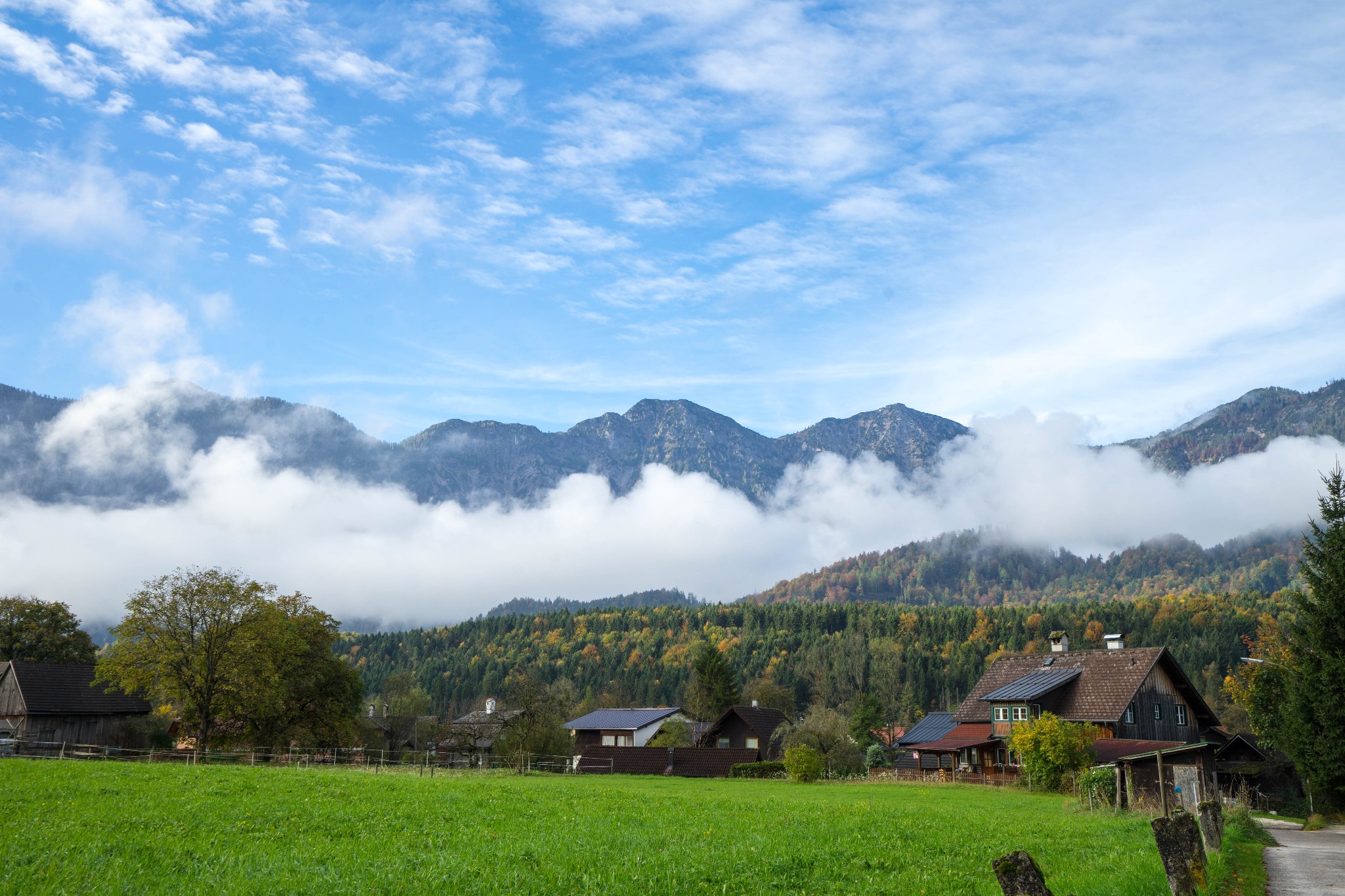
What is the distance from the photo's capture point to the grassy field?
13812 mm

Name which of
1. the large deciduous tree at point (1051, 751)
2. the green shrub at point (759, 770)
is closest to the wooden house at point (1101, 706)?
the large deciduous tree at point (1051, 751)

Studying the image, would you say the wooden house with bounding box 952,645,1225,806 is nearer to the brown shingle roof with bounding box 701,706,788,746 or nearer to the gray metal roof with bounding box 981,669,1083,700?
the gray metal roof with bounding box 981,669,1083,700

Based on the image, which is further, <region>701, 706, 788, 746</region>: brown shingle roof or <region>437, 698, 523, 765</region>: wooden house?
<region>701, 706, 788, 746</region>: brown shingle roof

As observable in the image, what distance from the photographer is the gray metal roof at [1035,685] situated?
6016cm

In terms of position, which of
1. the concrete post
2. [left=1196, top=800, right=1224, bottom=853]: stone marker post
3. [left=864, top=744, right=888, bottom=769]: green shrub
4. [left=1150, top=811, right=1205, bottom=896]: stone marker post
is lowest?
[left=864, top=744, right=888, bottom=769]: green shrub

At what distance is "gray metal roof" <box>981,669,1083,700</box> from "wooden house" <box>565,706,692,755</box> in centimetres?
3605

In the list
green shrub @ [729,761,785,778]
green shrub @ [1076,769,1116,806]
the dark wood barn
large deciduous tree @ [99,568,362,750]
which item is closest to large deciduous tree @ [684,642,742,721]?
the dark wood barn

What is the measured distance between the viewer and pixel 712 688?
353 ft

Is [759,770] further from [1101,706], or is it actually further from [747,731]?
[1101,706]

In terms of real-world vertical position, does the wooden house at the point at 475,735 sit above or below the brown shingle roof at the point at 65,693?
below

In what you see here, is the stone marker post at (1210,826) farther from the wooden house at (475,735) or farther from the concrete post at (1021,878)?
the wooden house at (475,735)

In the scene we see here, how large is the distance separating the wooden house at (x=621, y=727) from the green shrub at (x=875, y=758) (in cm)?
1977

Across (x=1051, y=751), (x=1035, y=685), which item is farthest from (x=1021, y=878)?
(x=1035, y=685)

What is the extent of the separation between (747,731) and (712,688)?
23.0 metres
